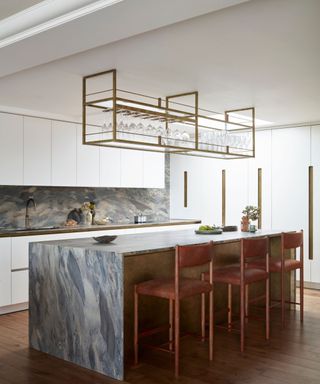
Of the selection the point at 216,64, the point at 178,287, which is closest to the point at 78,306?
the point at 178,287

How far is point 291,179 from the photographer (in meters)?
7.30

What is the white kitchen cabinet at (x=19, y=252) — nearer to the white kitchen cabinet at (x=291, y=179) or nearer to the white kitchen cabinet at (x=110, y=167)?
the white kitchen cabinet at (x=110, y=167)

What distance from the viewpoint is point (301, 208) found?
7203 millimetres

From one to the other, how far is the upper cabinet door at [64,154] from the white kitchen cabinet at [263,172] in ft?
9.36

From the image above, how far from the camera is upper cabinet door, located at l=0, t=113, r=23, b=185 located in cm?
600

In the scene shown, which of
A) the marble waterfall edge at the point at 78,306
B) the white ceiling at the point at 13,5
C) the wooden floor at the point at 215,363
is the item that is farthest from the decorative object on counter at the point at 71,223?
the white ceiling at the point at 13,5

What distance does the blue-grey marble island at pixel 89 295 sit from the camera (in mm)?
3666

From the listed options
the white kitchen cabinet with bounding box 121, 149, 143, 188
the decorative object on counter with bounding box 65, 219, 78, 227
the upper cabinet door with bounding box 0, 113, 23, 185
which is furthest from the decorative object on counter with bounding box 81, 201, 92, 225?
the upper cabinet door with bounding box 0, 113, 23, 185

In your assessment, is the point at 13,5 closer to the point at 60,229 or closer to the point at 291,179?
the point at 60,229

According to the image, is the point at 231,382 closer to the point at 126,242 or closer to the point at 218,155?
the point at 126,242

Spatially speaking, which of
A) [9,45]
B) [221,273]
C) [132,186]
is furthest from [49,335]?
[132,186]

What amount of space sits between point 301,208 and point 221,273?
3.23 metres

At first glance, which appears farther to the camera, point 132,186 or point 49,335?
point 132,186

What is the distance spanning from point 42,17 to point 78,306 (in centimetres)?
225
